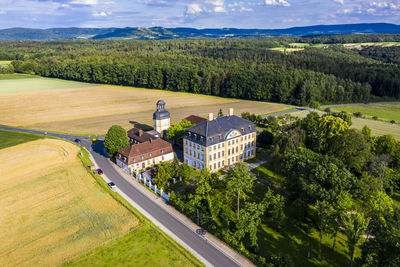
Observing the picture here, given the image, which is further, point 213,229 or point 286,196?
point 286,196

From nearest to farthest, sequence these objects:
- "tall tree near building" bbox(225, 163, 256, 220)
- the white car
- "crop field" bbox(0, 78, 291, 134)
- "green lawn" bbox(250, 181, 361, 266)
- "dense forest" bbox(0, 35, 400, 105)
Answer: "green lawn" bbox(250, 181, 361, 266), "tall tree near building" bbox(225, 163, 256, 220), the white car, "crop field" bbox(0, 78, 291, 134), "dense forest" bbox(0, 35, 400, 105)

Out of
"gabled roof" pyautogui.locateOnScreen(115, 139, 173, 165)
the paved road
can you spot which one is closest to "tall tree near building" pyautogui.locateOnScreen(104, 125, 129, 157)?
"gabled roof" pyautogui.locateOnScreen(115, 139, 173, 165)

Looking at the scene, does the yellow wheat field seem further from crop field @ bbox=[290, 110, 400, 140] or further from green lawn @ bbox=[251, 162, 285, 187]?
crop field @ bbox=[290, 110, 400, 140]

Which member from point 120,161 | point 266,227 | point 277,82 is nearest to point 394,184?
point 266,227

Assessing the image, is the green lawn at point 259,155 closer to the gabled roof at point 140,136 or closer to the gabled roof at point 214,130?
the gabled roof at point 214,130

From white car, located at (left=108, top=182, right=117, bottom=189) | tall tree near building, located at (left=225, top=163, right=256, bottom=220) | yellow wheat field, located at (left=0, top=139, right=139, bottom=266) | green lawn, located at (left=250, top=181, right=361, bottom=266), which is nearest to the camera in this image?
green lawn, located at (left=250, top=181, right=361, bottom=266)

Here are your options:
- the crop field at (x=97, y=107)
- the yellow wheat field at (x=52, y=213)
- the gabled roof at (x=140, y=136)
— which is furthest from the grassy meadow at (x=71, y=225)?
the crop field at (x=97, y=107)

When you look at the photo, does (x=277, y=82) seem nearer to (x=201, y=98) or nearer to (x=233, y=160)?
(x=201, y=98)
